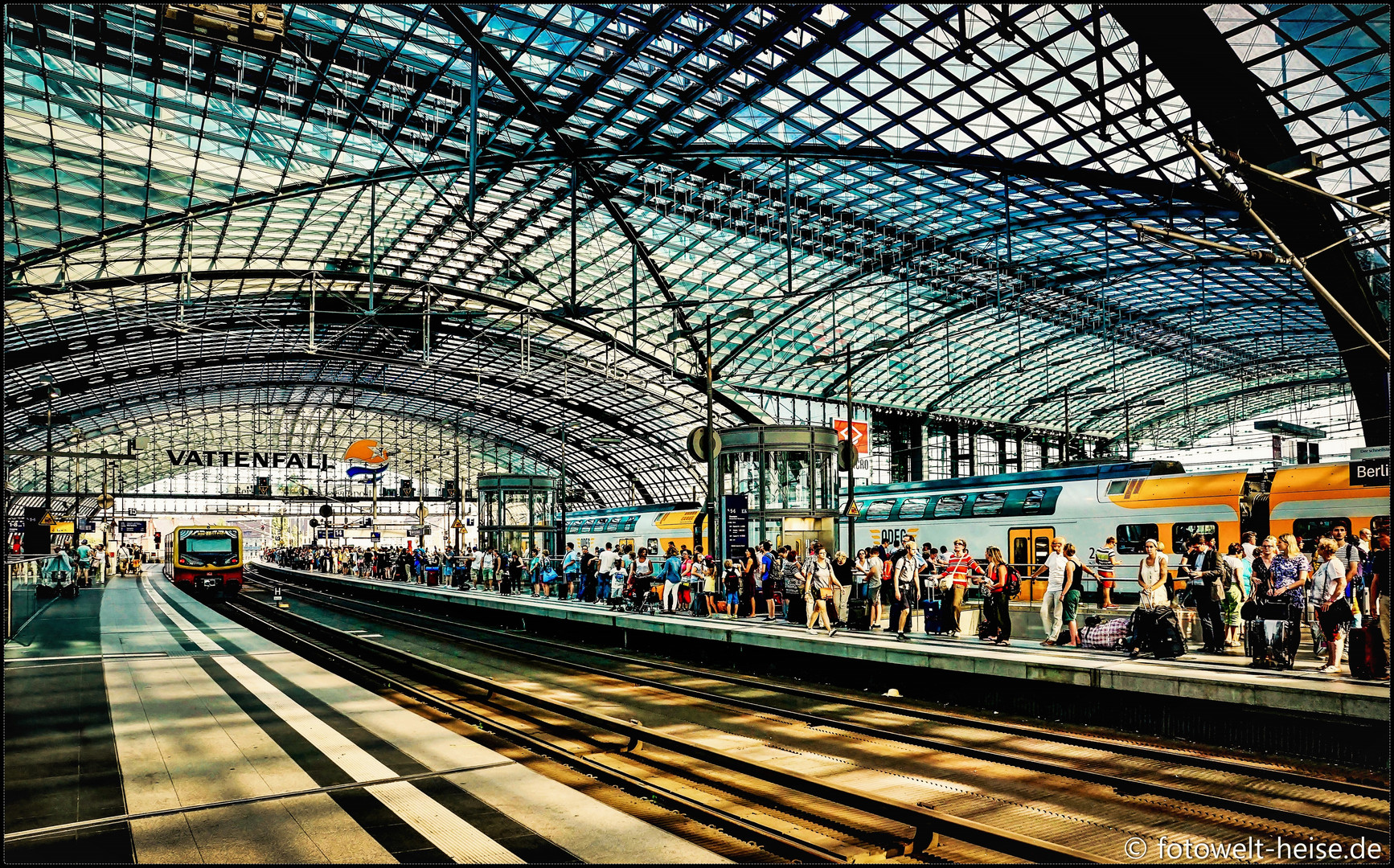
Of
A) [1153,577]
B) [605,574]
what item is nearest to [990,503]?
[605,574]

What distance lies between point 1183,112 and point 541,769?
30.5 meters

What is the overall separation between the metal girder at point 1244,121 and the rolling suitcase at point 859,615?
10.1m

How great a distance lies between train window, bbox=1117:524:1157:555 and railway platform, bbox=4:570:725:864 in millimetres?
19863

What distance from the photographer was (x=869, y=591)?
19109 millimetres

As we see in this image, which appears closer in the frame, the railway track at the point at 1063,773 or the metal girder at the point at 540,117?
the railway track at the point at 1063,773

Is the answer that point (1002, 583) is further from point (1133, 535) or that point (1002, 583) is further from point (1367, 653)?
point (1133, 535)

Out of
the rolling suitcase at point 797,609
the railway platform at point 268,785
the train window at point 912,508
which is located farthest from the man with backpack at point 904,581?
the train window at point 912,508

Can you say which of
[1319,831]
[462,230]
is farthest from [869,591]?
[462,230]

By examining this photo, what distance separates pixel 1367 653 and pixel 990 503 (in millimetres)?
18375

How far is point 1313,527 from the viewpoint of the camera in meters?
21.9

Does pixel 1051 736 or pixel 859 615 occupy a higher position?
pixel 859 615

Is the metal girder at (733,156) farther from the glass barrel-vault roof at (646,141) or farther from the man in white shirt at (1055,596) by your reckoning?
the man in white shirt at (1055,596)

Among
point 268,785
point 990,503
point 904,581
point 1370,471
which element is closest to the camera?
point 268,785

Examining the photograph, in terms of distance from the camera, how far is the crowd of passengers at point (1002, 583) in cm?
1205
